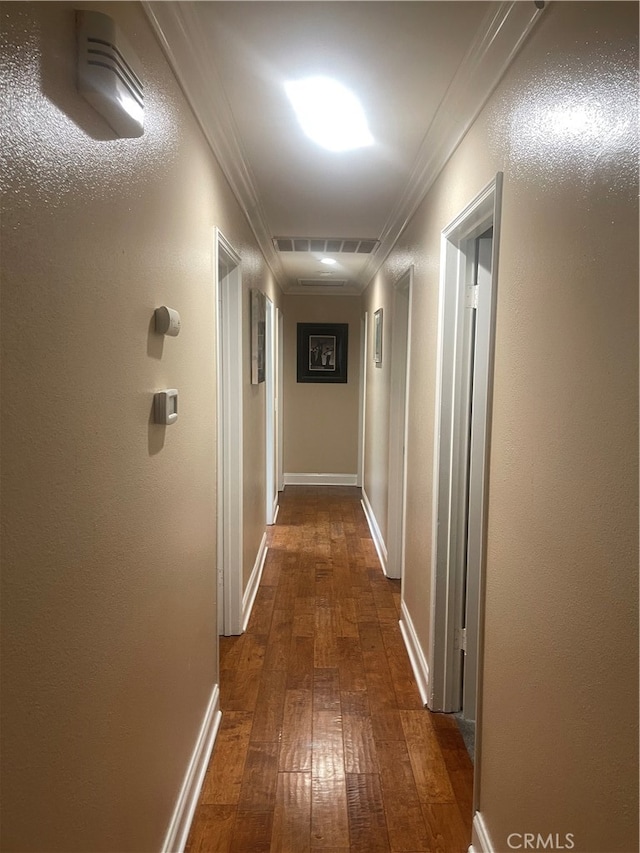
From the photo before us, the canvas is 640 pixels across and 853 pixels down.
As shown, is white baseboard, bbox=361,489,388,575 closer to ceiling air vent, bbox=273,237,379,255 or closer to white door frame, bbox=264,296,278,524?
white door frame, bbox=264,296,278,524

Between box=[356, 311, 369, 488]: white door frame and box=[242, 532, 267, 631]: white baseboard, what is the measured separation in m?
2.22

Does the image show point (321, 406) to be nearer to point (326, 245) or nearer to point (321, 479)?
point (321, 479)

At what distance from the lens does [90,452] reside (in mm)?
1004

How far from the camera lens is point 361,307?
641 cm

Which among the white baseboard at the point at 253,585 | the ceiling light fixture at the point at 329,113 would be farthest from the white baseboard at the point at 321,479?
the ceiling light fixture at the point at 329,113

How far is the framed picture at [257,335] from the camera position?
3350 millimetres

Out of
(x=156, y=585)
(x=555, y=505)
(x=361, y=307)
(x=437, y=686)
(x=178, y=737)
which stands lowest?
(x=437, y=686)

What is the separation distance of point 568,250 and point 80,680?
47.2 inches

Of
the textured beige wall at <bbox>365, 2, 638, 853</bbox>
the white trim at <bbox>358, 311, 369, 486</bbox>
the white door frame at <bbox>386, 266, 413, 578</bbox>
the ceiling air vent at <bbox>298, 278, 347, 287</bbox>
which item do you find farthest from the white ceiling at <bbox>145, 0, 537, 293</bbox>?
the white trim at <bbox>358, 311, 369, 486</bbox>

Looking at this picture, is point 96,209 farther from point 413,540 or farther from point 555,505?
point 413,540

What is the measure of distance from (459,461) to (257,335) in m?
1.72

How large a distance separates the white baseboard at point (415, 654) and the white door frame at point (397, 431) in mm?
588

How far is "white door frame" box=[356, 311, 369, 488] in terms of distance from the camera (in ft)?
19.6

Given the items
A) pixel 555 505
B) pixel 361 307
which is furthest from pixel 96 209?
pixel 361 307
